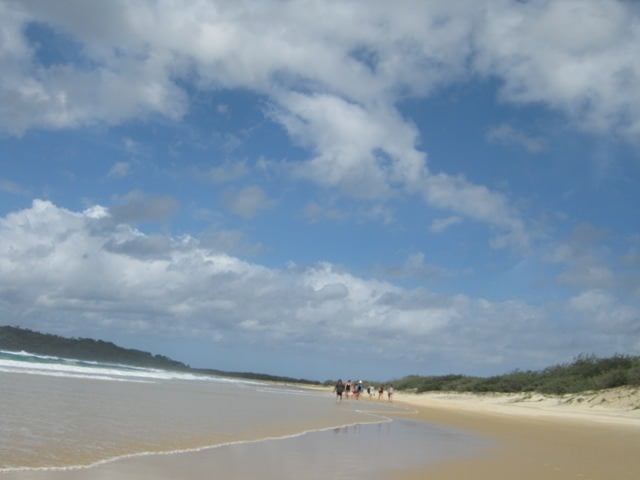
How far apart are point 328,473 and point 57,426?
21.7ft

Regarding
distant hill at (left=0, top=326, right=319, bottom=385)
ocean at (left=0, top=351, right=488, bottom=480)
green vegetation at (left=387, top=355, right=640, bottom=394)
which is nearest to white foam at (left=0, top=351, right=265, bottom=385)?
ocean at (left=0, top=351, right=488, bottom=480)

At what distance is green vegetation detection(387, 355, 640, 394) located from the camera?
3803 centimetres

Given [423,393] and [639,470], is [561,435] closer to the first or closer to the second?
[639,470]

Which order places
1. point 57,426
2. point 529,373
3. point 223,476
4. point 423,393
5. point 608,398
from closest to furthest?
point 223,476 → point 57,426 → point 608,398 → point 529,373 → point 423,393

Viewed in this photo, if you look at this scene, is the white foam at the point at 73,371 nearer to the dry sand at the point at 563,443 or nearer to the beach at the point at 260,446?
the beach at the point at 260,446

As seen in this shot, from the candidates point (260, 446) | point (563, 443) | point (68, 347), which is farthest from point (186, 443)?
point (68, 347)

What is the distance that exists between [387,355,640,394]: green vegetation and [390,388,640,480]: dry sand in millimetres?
2112

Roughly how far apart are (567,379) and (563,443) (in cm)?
3139

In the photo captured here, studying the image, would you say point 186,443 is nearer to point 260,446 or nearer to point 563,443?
point 260,446

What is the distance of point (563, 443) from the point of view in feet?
56.5

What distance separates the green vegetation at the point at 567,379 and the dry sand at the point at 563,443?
2.11m

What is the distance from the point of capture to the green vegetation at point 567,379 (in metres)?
38.0

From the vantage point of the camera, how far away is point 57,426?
13219 millimetres

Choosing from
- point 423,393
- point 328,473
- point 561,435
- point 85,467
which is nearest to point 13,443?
point 85,467
